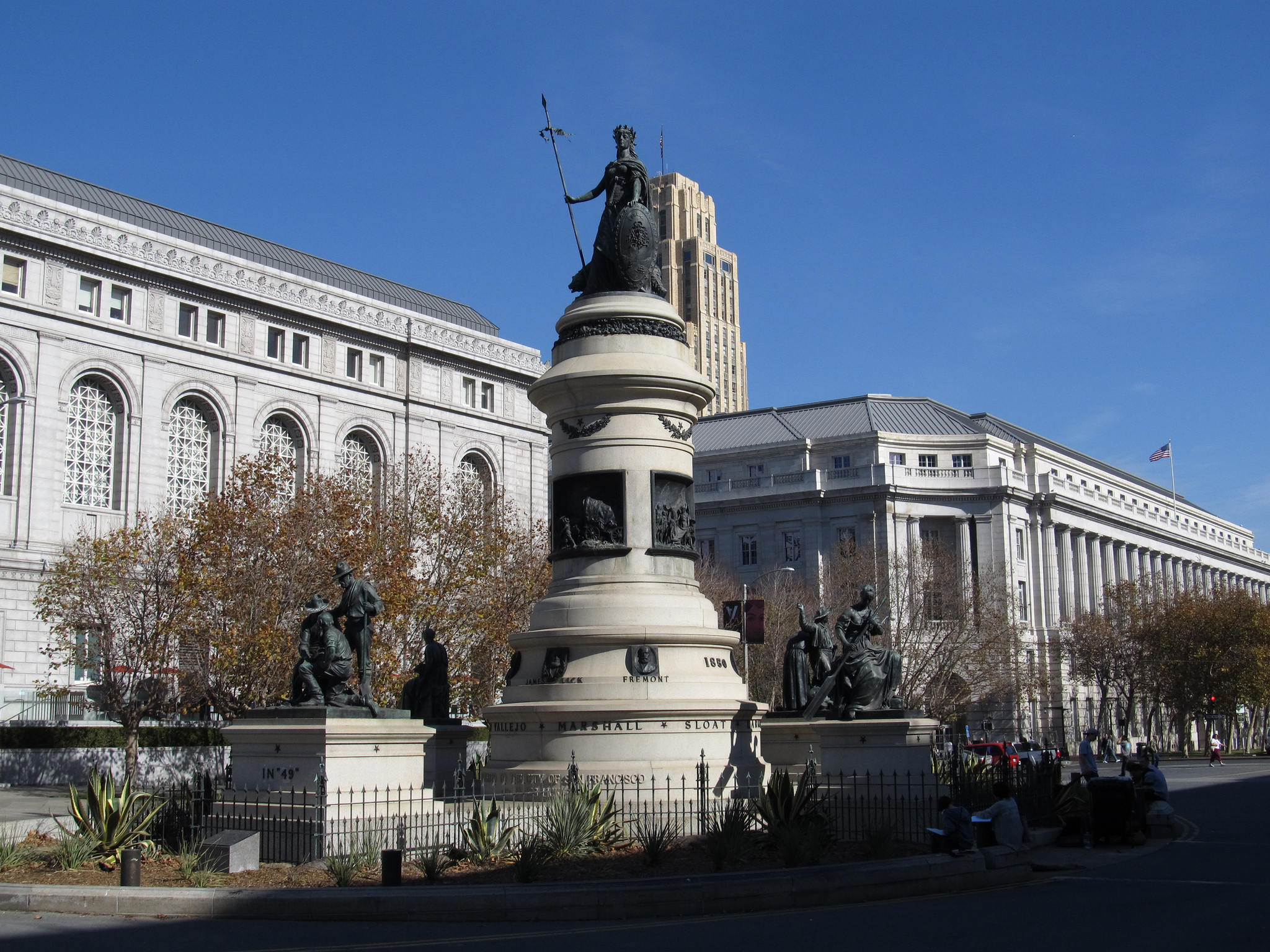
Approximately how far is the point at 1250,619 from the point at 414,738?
217 ft

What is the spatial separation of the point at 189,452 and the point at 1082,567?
67.0 metres

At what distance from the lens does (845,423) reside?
9300 cm

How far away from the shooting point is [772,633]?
57844 millimetres

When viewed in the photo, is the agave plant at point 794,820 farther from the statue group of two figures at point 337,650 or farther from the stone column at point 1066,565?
the stone column at point 1066,565

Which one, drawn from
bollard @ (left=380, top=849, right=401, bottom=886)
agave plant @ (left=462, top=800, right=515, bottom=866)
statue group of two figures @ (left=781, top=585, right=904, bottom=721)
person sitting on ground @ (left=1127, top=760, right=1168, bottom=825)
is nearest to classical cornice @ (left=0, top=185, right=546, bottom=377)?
statue group of two figures @ (left=781, top=585, right=904, bottom=721)

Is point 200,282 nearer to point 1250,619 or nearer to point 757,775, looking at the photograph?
point 757,775

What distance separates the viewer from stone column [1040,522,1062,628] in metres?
91.5

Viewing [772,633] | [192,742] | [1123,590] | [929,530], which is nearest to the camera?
[192,742]

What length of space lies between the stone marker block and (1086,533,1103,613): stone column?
91.1 metres

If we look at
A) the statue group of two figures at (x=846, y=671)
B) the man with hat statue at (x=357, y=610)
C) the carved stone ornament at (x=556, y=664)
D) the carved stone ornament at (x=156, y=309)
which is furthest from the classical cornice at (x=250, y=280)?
the statue group of two figures at (x=846, y=671)

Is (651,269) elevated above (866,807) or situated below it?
above

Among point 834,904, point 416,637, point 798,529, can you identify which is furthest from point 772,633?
point 834,904

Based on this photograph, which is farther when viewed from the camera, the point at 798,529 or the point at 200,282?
the point at 798,529

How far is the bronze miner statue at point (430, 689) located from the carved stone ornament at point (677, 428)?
5.22 metres
